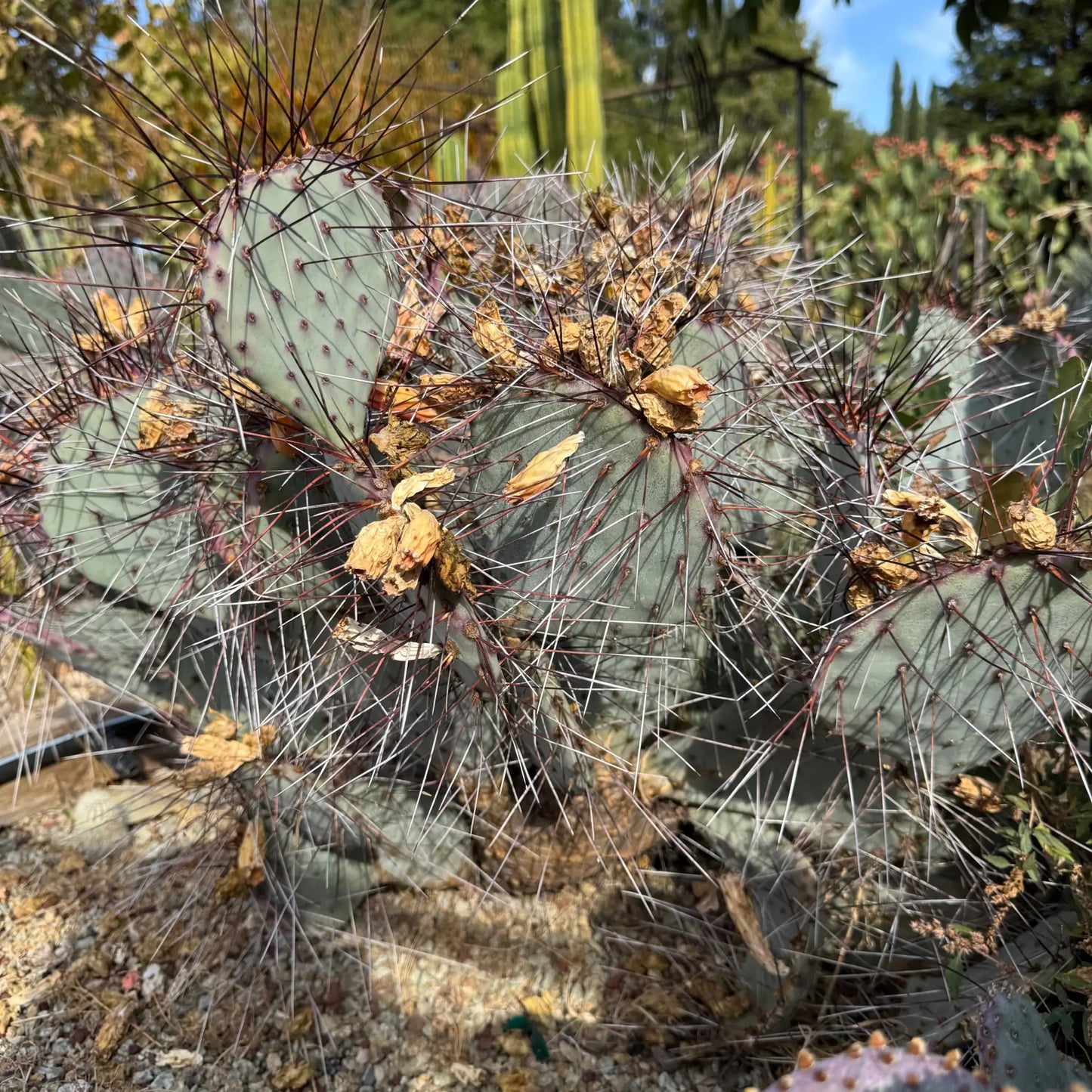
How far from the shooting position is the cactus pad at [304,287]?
2.98 ft

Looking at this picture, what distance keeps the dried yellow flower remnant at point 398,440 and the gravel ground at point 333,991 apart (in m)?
0.75

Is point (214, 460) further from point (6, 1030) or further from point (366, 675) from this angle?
point (6, 1030)

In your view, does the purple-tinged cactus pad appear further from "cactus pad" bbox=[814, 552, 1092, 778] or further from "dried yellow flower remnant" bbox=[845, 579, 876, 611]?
"dried yellow flower remnant" bbox=[845, 579, 876, 611]

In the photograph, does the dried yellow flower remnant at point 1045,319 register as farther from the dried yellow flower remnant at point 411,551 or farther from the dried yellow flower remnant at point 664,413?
the dried yellow flower remnant at point 411,551

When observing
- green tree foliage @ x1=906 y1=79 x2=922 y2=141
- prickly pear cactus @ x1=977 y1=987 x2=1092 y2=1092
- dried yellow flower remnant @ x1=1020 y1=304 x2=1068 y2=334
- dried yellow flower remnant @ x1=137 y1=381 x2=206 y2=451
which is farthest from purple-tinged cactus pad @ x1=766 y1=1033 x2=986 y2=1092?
green tree foliage @ x1=906 y1=79 x2=922 y2=141

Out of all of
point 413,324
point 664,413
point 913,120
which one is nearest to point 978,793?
point 664,413

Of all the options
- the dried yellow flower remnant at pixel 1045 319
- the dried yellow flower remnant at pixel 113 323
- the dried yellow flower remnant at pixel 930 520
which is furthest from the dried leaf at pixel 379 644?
the dried yellow flower remnant at pixel 1045 319

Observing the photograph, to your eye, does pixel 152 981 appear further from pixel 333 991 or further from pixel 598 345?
pixel 598 345

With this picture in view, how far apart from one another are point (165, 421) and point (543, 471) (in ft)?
2.11

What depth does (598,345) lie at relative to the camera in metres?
0.94

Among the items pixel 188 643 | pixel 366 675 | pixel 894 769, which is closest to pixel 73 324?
pixel 188 643

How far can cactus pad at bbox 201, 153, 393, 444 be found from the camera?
35.8 inches

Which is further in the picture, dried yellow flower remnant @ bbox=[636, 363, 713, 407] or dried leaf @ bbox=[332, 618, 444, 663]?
dried leaf @ bbox=[332, 618, 444, 663]

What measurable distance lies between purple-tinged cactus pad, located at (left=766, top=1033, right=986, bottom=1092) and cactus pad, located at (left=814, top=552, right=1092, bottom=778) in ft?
1.09
